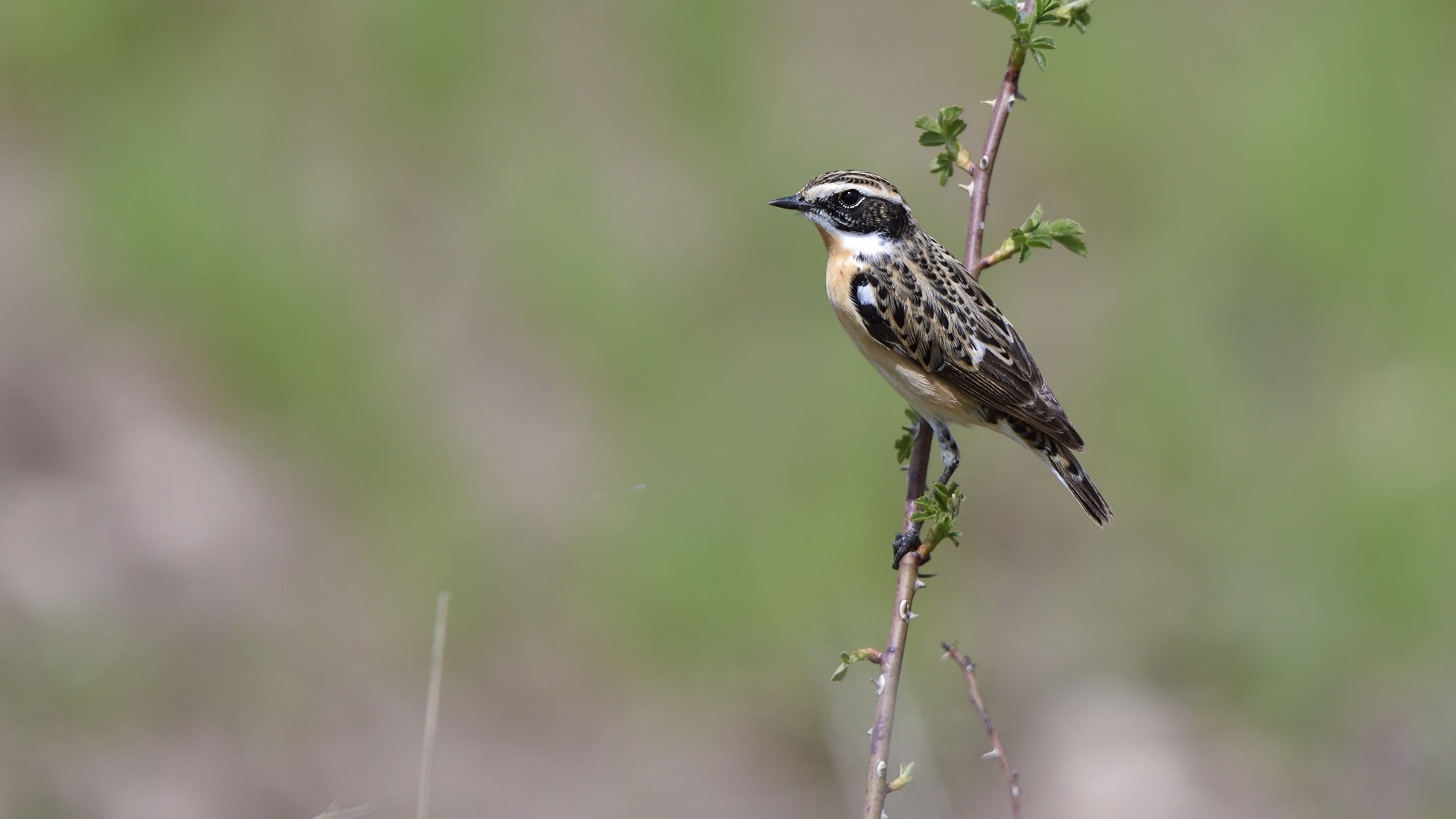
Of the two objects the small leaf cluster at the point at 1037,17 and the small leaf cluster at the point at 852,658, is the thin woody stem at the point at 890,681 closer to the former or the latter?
the small leaf cluster at the point at 852,658

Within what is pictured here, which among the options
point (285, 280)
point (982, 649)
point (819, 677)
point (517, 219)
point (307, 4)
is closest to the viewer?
point (819, 677)

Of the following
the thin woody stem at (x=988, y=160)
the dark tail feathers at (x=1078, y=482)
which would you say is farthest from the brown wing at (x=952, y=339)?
the thin woody stem at (x=988, y=160)

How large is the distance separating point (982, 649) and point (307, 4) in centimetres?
768

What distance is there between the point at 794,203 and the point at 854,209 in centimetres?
31

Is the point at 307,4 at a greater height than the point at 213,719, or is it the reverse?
the point at 307,4

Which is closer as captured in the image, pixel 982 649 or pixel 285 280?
pixel 982 649

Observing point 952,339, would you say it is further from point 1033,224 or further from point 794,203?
point 1033,224

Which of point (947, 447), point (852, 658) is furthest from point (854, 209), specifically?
point (852, 658)

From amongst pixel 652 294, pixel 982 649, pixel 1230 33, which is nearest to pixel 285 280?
pixel 652 294

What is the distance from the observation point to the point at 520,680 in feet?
29.0

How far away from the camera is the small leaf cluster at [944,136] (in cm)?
410

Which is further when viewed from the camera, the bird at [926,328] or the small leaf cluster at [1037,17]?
the bird at [926,328]

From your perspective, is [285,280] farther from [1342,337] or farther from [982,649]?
[1342,337]

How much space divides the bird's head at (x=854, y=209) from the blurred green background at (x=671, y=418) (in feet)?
9.97
